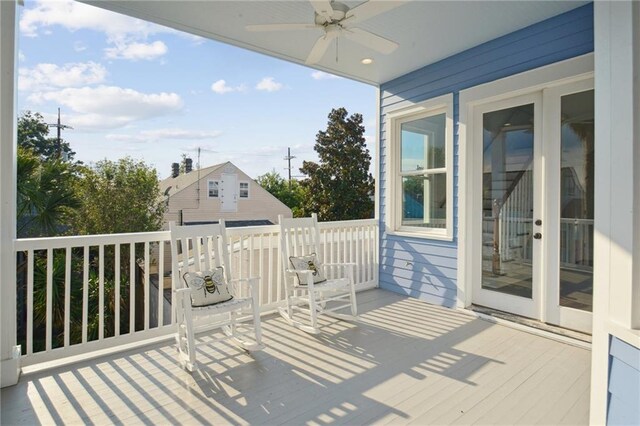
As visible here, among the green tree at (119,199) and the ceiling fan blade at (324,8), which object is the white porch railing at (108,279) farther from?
the ceiling fan blade at (324,8)

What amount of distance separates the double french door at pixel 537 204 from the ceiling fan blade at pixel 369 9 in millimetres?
2042

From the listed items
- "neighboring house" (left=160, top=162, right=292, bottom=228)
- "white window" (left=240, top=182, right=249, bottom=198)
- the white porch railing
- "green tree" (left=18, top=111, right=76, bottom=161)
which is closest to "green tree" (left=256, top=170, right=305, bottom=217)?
"neighboring house" (left=160, top=162, right=292, bottom=228)

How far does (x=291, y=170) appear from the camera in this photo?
24.9 metres

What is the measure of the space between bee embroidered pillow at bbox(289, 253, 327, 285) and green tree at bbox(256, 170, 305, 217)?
18689 mm

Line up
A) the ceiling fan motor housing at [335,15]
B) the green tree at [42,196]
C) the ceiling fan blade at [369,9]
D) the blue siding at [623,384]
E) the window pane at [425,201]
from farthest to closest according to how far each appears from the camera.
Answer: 1. the green tree at [42,196]
2. the window pane at [425,201]
3. the ceiling fan motor housing at [335,15]
4. the ceiling fan blade at [369,9]
5. the blue siding at [623,384]

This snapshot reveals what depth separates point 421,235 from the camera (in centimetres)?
440

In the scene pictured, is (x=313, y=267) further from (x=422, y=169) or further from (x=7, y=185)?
(x=7, y=185)

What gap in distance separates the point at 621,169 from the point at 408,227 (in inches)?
125

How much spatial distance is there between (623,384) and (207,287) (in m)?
2.61

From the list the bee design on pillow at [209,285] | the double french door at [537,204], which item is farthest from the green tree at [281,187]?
the bee design on pillow at [209,285]

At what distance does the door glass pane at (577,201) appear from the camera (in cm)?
310

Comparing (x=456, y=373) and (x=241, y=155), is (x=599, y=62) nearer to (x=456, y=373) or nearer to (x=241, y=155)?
(x=456, y=373)

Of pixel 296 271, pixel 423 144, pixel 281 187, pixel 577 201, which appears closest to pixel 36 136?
pixel 281 187

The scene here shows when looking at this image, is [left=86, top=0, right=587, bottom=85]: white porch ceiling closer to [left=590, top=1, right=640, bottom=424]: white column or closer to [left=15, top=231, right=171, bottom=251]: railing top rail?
[left=590, top=1, right=640, bottom=424]: white column
